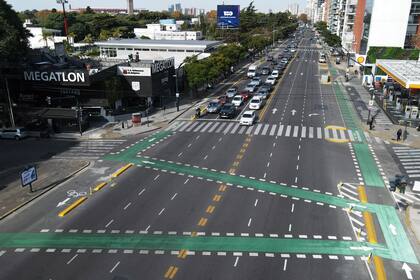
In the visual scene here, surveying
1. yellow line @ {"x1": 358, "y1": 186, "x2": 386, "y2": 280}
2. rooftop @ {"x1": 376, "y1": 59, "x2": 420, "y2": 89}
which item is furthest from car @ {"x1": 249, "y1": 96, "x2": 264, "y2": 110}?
yellow line @ {"x1": 358, "y1": 186, "x2": 386, "y2": 280}

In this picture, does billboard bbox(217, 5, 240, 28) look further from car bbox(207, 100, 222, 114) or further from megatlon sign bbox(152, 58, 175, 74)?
car bbox(207, 100, 222, 114)

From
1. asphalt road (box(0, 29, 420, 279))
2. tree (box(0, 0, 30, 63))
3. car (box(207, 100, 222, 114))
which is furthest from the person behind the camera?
car (box(207, 100, 222, 114))

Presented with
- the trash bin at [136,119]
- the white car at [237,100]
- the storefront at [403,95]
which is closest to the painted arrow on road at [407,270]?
the storefront at [403,95]

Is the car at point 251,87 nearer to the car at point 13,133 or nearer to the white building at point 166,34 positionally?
the car at point 13,133

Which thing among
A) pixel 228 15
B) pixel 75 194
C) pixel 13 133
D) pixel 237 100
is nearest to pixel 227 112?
pixel 237 100

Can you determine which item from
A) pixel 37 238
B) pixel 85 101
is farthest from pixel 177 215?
pixel 85 101

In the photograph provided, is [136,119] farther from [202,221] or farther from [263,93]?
[202,221]
